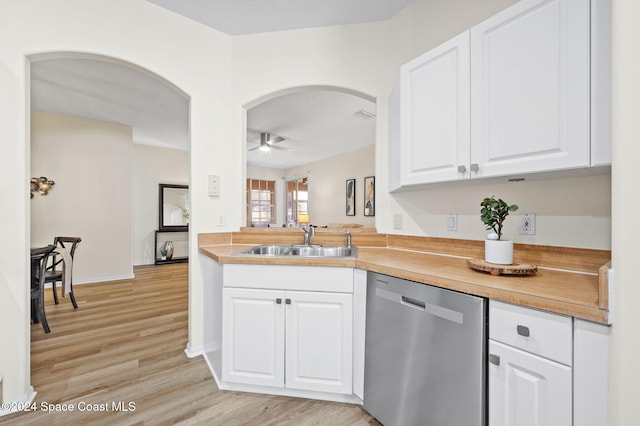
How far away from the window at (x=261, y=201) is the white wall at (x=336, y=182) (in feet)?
3.61

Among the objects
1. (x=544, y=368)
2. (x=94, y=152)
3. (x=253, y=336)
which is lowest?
(x=253, y=336)

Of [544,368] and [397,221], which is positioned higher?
[397,221]

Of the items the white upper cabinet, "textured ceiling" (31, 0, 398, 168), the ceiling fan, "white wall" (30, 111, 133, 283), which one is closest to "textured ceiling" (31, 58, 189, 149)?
"textured ceiling" (31, 0, 398, 168)

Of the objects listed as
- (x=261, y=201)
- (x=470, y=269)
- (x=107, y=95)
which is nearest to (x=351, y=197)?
(x=261, y=201)

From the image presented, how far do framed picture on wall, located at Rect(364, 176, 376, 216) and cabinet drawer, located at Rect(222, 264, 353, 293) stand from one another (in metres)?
4.52

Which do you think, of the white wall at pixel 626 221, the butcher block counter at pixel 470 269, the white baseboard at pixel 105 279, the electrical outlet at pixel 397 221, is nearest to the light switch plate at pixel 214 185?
the butcher block counter at pixel 470 269

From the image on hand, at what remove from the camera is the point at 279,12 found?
2148 mm

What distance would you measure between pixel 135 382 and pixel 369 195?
5064mm

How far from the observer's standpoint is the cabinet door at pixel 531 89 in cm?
106

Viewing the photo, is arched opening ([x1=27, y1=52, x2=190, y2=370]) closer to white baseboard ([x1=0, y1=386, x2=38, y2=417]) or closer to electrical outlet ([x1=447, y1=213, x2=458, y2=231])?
white baseboard ([x1=0, y1=386, x2=38, y2=417])

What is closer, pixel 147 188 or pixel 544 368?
pixel 544 368

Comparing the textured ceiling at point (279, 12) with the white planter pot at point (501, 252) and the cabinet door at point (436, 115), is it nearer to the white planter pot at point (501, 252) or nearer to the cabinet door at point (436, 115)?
the cabinet door at point (436, 115)

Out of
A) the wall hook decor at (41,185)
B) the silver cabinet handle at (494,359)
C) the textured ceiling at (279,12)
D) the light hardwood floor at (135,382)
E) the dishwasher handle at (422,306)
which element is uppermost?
the textured ceiling at (279,12)

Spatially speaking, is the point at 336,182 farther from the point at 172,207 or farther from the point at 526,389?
the point at 526,389
